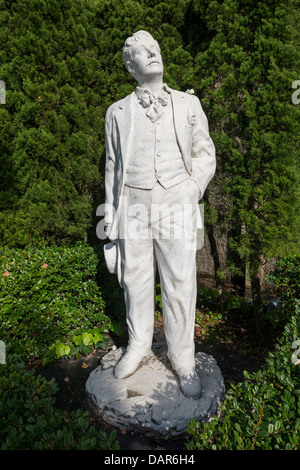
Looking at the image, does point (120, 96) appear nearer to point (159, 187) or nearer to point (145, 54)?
point (145, 54)

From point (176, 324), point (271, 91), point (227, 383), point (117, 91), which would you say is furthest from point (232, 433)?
point (117, 91)

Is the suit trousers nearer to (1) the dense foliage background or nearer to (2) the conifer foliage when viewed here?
(1) the dense foliage background

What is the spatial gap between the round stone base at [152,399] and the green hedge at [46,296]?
98cm

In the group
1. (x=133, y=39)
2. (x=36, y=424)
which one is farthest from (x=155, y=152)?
(x=36, y=424)

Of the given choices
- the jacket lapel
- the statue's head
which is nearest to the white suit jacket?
the jacket lapel

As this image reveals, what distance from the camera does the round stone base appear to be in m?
2.51

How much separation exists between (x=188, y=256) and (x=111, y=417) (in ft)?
4.95

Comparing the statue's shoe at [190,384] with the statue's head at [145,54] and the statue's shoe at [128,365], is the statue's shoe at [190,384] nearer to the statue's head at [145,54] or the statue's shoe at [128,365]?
the statue's shoe at [128,365]

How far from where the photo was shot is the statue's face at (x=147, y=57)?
101 inches

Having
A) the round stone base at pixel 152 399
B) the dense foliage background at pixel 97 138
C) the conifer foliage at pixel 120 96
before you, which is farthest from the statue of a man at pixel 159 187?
the conifer foliage at pixel 120 96

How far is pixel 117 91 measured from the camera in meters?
4.32

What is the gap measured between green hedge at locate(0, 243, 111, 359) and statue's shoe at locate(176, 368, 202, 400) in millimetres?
1686
